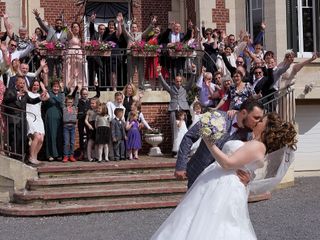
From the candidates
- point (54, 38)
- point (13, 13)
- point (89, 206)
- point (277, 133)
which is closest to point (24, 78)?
point (54, 38)

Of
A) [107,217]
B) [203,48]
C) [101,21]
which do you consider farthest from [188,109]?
[101,21]

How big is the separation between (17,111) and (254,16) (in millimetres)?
7976

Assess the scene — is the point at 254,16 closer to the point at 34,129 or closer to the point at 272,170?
the point at 34,129

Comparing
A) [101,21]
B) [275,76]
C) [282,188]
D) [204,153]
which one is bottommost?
[282,188]

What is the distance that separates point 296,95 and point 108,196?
672 cm

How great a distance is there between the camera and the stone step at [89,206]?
35.9ft

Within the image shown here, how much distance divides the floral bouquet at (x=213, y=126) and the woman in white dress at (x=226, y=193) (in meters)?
0.08

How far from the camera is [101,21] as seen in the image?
1938 cm

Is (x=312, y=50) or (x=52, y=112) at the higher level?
(x=312, y=50)

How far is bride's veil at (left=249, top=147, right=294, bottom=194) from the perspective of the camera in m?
6.04

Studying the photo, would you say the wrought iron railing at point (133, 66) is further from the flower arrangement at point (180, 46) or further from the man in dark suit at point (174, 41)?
the flower arrangement at point (180, 46)

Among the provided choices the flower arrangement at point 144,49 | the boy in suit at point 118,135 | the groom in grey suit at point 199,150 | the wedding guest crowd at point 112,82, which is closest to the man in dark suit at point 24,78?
→ the wedding guest crowd at point 112,82

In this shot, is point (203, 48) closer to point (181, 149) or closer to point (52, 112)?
point (52, 112)

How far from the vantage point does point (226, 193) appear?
6.00 m
